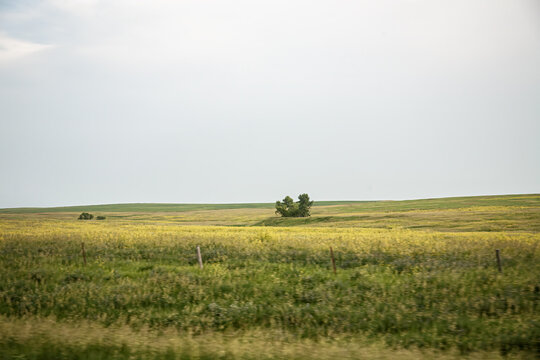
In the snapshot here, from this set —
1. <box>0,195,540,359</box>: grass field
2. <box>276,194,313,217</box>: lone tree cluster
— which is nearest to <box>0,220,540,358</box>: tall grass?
<box>0,195,540,359</box>: grass field

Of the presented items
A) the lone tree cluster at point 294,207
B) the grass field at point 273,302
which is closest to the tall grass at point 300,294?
the grass field at point 273,302

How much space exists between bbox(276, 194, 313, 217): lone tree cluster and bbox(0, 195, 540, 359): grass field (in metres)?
54.3

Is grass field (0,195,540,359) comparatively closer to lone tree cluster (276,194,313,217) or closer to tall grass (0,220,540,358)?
tall grass (0,220,540,358)

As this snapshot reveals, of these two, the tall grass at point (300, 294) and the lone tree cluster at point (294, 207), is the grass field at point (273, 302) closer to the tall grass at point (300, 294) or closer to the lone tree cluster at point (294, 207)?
the tall grass at point (300, 294)

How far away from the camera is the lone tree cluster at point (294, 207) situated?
7662 centimetres

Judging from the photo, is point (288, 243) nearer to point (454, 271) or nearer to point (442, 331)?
point (454, 271)

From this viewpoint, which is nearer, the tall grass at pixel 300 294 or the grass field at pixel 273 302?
the grass field at pixel 273 302

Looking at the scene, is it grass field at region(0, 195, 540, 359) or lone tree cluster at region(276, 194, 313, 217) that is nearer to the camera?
grass field at region(0, 195, 540, 359)

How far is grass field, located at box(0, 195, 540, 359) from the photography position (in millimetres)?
7863

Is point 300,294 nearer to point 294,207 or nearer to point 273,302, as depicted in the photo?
point 273,302

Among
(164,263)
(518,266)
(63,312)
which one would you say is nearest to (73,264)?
(164,263)

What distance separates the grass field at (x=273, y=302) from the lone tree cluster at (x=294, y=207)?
5430cm

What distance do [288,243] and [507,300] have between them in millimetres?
13247

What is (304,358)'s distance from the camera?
7004 millimetres
